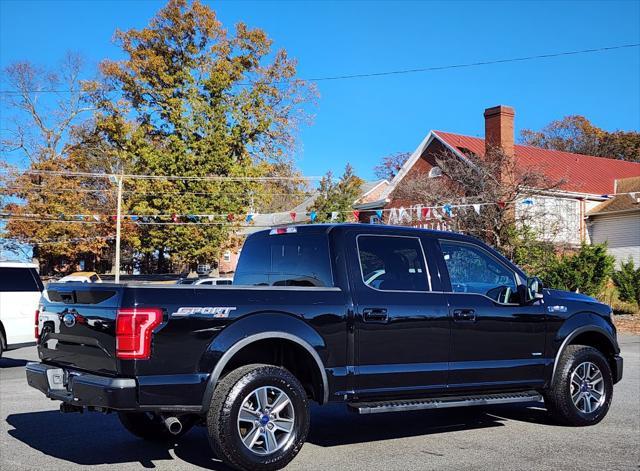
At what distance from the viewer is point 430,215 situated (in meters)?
28.0

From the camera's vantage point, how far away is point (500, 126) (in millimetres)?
→ 31031

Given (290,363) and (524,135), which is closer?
(290,363)

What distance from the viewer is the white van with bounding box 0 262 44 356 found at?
1277 centimetres

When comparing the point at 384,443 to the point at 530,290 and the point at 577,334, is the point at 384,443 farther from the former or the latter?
the point at 577,334

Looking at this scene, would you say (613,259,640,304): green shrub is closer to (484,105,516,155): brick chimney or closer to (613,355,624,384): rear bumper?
(484,105,516,155): brick chimney

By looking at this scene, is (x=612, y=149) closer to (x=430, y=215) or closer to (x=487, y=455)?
(x=430, y=215)

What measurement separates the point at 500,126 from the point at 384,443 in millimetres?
26506

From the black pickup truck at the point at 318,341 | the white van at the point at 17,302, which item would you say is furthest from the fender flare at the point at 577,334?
the white van at the point at 17,302

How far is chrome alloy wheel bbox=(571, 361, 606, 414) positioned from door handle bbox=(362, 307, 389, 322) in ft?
8.12

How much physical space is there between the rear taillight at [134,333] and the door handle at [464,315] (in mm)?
2847

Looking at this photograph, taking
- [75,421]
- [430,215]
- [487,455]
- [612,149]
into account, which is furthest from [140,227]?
[612,149]

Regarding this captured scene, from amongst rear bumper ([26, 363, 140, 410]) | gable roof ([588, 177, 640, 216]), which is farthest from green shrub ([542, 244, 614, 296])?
rear bumper ([26, 363, 140, 410])

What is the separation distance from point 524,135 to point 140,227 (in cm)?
3940

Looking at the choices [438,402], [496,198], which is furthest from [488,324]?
[496,198]
